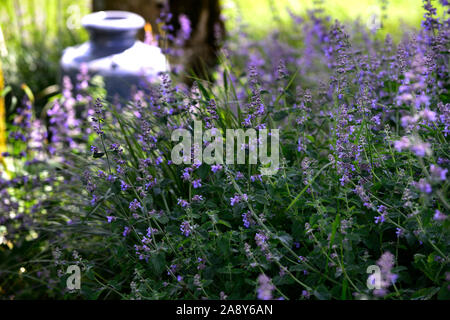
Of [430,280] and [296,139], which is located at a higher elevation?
[296,139]

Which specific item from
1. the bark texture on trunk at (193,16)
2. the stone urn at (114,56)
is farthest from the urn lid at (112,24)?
the bark texture on trunk at (193,16)

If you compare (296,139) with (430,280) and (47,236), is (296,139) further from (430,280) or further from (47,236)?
(47,236)

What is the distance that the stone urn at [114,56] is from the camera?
4.68 metres

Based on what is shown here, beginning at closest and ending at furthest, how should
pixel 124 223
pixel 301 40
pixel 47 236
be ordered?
pixel 124 223
pixel 47 236
pixel 301 40

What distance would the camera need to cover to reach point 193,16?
670cm

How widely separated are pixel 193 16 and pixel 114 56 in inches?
85.1

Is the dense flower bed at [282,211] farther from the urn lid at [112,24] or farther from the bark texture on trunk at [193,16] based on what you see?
the bark texture on trunk at [193,16]

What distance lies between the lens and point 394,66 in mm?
3105

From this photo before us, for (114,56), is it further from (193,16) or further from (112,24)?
(193,16)

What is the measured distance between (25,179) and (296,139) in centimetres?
168

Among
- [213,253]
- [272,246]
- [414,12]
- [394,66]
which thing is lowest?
[414,12]

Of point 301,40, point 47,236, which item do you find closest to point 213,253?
point 47,236

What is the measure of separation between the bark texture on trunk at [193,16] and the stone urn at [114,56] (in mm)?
1315

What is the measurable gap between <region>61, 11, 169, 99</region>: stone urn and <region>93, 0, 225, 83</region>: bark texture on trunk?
4.32ft
